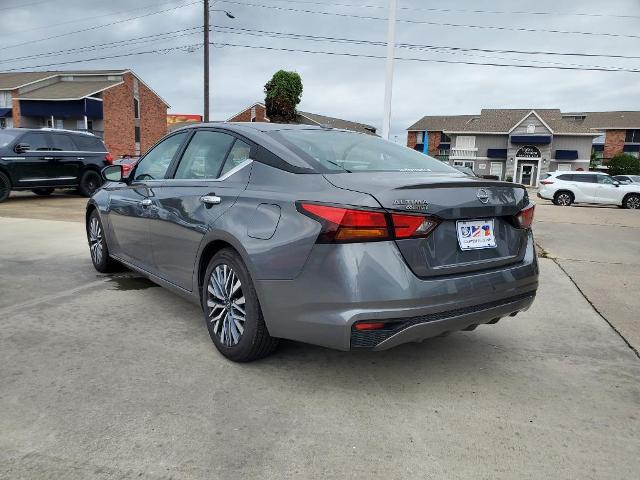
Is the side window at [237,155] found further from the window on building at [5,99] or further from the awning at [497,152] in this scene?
the awning at [497,152]

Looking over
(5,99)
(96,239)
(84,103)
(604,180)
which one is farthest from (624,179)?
(5,99)

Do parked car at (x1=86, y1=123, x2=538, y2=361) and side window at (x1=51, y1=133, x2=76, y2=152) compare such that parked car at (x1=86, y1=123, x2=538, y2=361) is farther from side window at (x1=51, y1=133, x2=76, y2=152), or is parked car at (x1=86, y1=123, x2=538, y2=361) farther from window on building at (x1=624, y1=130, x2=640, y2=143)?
window on building at (x1=624, y1=130, x2=640, y2=143)

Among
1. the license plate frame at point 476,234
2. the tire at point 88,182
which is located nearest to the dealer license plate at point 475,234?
the license plate frame at point 476,234

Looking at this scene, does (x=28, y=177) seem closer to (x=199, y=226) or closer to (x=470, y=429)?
(x=199, y=226)

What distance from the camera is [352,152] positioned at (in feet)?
11.1

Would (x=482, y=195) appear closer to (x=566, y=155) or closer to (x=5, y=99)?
(x=5, y=99)

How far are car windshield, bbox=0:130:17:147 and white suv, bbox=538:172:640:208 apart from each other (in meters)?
19.5

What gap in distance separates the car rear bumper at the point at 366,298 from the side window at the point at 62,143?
39.4ft

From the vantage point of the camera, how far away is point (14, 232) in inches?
311

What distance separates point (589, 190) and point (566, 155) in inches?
1301

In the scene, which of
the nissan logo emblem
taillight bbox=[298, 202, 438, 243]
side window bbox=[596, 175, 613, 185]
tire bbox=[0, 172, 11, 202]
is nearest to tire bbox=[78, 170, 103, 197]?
tire bbox=[0, 172, 11, 202]

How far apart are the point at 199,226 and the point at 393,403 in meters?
1.65

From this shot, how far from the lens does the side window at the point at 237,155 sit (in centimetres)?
329

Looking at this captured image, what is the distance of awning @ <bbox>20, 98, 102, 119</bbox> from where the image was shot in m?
39.8
